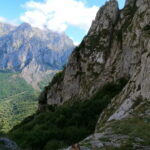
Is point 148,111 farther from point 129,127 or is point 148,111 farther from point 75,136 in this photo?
point 75,136

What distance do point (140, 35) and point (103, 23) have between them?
75.8 ft

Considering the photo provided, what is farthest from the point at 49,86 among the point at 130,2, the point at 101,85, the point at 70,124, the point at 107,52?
the point at 70,124

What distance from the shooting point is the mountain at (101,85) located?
4041cm

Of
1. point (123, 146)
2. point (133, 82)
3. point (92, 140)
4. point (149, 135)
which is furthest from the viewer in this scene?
point (133, 82)

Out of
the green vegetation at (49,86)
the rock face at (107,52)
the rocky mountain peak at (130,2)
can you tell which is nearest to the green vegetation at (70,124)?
the rock face at (107,52)

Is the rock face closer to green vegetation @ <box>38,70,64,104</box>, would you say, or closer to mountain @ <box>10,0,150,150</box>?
mountain @ <box>10,0,150,150</box>

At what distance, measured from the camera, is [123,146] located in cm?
1811

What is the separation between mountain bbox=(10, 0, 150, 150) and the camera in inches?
1591

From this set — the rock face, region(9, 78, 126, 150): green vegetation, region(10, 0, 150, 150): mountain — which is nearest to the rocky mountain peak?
the rock face

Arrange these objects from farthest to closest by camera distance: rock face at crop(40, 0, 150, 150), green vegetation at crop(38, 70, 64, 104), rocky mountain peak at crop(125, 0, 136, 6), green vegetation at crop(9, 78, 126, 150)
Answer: green vegetation at crop(38, 70, 64, 104), rocky mountain peak at crop(125, 0, 136, 6), rock face at crop(40, 0, 150, 150), green vegetation at crop(9, 78, 126, 150)

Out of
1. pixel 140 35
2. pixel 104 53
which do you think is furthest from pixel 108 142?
pixel 104 53

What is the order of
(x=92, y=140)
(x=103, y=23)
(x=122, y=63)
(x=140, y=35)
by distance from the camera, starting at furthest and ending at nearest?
(x=103, y=23) < (x=122, y=63) < (x=140, y=35) < (x=92, y=140)

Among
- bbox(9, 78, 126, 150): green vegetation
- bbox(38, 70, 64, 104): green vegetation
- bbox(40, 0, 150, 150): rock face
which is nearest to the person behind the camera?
bbox(9, 78, 126, 150): green vegetation

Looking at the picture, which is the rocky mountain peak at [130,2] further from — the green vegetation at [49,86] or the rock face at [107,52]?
the green vegetation at [49,86]
